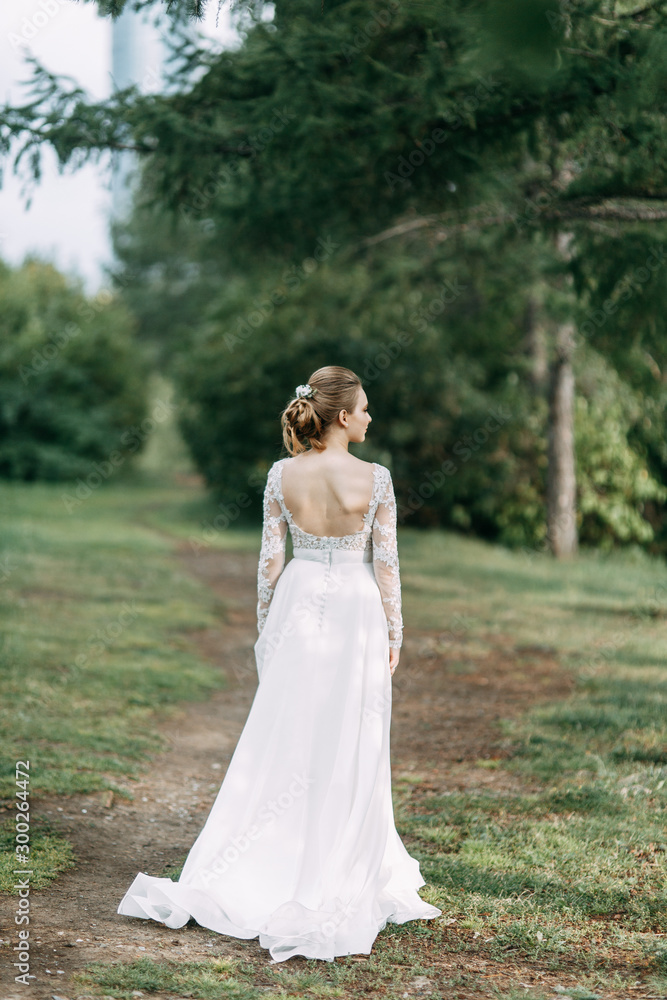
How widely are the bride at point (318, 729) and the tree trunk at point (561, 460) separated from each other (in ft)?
39.3

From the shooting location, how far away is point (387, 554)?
422cm

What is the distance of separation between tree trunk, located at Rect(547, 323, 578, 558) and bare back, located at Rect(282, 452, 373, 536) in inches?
473

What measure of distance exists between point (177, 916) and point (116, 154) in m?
5.48

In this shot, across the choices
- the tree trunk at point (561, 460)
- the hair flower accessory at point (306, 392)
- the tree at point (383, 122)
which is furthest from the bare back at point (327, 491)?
the tree trunk at point (561, 460)

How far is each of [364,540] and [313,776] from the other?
1.06m

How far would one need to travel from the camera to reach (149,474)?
1393 inches

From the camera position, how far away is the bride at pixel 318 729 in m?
3.96

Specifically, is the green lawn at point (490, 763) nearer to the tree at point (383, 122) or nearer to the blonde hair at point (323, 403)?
the blonde hair at point (323, 403)

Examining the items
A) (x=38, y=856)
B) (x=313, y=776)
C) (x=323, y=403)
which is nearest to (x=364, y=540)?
(x=323, y=403)

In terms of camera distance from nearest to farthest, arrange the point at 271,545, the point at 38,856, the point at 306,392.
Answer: the point at 306,392
the point at 271,545
the point at 38,856

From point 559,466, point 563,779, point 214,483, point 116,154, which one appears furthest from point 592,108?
point 214,483

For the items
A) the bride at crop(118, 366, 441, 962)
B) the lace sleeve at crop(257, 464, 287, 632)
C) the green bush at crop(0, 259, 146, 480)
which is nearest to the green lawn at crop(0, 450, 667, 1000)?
the bride at crop(118, 366, 441, 962)

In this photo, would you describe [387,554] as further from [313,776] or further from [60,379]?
[60,379]

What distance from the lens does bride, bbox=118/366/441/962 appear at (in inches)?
156
